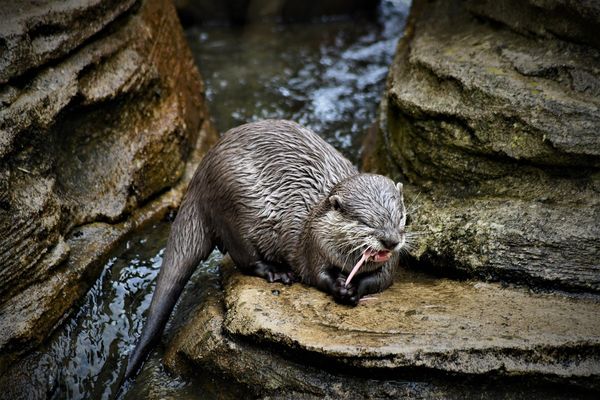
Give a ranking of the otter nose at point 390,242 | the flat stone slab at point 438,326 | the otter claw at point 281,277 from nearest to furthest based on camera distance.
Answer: the flat stone slab at point 438,326, the otter nose at point 390,242, the otter claw at point 281,277

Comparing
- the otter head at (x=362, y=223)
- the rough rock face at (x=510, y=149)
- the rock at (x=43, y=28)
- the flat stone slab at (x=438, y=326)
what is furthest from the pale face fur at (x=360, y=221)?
the rock at (x=43, y=28)

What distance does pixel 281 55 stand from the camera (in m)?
6.43

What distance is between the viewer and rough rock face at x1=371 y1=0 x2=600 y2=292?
2979 mm

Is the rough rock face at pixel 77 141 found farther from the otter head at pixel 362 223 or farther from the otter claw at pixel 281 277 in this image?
the otter head at pixel 362 223

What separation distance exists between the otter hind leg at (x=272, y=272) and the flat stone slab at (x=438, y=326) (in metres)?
0.05

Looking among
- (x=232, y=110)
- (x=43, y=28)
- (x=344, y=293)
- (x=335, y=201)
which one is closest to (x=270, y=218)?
(x=335, y=201)

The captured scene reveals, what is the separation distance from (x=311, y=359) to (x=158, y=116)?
206 centimetres

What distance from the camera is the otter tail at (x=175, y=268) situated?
298 centimetres

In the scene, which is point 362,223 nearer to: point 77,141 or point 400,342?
point 400,342

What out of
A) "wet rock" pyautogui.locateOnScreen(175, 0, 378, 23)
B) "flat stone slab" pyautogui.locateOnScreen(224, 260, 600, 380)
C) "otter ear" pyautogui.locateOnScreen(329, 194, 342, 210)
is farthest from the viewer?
"wet rock" pyautogui.locateOnScreen(175, 0, 378, 23)

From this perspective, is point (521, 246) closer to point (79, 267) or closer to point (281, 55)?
point (79, 267)

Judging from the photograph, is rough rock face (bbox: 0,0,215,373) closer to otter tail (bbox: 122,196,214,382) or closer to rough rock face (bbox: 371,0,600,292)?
otter tail (bbox: 122,196,214,382)

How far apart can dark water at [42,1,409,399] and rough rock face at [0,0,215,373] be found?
→ 14cm

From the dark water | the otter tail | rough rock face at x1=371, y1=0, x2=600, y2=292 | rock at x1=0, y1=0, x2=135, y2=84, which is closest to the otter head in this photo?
rough rock face at x1=371, y1=0, x2=600, y2=292
